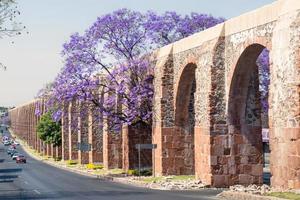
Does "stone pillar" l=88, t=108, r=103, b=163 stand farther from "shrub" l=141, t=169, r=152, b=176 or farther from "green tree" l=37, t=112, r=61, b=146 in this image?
"green tree" l=37, t=112, r=61, b=146

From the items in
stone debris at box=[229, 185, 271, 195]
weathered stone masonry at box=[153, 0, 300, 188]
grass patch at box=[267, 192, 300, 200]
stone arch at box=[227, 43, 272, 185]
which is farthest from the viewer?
stone arch at box=[227, 43, 272, 185]

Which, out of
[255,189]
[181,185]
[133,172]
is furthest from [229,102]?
[133,172]

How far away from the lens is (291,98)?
A: 2127 cm

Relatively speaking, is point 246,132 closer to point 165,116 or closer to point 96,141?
point 165,116

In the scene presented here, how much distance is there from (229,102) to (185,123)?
786cm

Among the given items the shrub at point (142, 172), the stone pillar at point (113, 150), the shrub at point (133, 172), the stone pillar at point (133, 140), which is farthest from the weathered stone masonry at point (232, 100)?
the stone pillar at point (113, 150)

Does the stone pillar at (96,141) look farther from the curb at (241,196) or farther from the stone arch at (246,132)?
the curb at (241,196)

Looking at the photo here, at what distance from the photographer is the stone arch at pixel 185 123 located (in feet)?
119

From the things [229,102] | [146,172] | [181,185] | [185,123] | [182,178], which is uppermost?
[229,102]

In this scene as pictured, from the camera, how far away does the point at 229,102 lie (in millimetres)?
29438

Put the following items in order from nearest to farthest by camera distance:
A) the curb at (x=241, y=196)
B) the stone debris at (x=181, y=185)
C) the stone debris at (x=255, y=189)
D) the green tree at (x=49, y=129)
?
the curb at (x=241, y=196) → the stone debris at (x=255, y=189) → the stone debris at (x=181, y=185) → the green tree at (x=49, y=129)

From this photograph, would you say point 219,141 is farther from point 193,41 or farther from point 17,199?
point 17,199

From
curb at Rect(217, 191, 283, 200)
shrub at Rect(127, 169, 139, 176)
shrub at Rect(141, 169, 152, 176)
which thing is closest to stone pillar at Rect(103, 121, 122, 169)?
shrub at Rect(127, 169, 139, 176)

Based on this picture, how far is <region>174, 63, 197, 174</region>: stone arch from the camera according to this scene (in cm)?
3619
